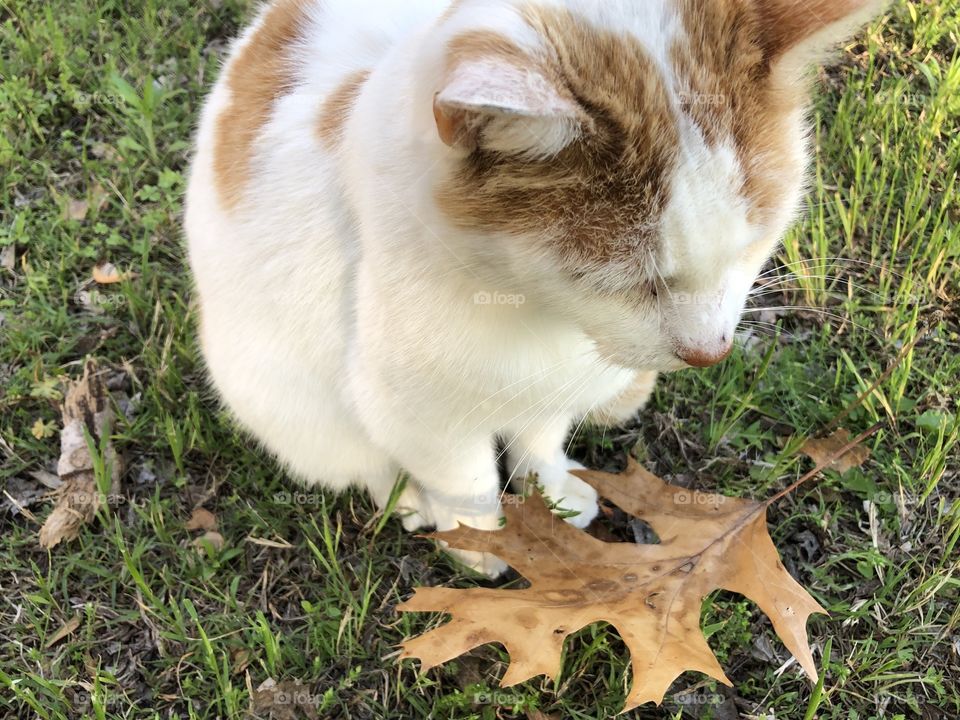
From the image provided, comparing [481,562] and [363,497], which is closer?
[481,562]

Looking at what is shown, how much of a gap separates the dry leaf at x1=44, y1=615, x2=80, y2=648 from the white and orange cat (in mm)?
612

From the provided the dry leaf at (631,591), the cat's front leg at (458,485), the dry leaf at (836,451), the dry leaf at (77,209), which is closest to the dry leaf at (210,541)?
the cat's front leg at (458,485)

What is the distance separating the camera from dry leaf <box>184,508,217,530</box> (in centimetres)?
202

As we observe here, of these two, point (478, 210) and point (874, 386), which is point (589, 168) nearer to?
point (478, 210)

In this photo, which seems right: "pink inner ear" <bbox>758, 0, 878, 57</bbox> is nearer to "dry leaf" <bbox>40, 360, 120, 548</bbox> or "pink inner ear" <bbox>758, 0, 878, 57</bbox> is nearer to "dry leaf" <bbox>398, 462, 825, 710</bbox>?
"dry leaf" <bbox>398, 462, 825, 710</bbox>

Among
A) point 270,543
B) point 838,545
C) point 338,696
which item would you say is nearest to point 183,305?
point 270,543

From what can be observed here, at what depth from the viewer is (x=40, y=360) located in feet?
7.22

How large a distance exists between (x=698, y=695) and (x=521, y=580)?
46cm

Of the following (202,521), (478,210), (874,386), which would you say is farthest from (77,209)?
(874,386)

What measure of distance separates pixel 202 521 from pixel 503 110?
1557mm

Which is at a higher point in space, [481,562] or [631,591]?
[631,591]

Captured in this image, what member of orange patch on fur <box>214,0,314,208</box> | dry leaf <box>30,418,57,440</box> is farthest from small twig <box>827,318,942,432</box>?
dry leaf <box>30,418,57,440</box>

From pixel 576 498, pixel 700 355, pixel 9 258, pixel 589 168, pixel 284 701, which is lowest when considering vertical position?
pixel 284 701

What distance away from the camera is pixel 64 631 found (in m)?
1.85
